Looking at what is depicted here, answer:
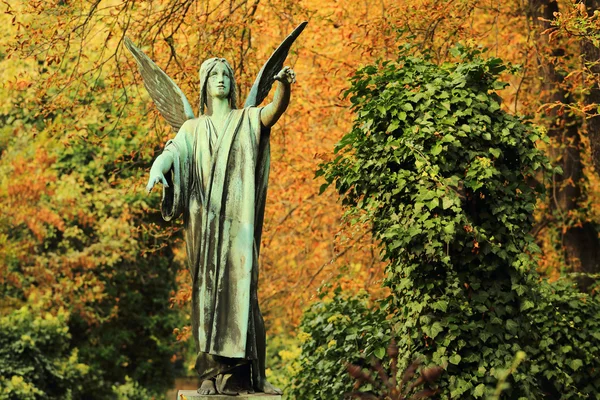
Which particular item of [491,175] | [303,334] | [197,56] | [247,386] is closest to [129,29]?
[197,56]

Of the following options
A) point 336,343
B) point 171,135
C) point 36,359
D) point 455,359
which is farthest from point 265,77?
point 36,359

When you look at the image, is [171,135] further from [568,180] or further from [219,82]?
[219,82]

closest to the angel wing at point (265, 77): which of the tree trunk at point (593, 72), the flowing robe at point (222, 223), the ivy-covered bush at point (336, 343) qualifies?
the flowing robe at point (222, 223)

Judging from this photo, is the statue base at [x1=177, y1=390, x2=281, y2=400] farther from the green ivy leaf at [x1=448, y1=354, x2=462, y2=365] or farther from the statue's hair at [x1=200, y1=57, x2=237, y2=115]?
the green ivy leaf at [x1=448, y1=354, x2=462, y2=365]

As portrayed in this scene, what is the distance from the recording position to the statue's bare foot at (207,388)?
663 cm

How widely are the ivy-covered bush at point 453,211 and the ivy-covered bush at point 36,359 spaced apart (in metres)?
10.3

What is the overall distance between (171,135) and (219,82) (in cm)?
684

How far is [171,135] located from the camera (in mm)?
13906

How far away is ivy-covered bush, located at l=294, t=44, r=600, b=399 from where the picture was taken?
9367mm

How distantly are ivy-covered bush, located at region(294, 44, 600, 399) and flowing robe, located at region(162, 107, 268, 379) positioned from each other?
2668 millimetres

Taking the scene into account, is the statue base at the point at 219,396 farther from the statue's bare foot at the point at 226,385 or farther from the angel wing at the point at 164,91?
the angel wing at the point at 164,91

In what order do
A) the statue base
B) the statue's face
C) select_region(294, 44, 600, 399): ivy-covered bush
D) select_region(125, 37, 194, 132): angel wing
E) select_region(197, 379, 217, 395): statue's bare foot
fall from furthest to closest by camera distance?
1. select_region(294, 44, 600, 399): ivy-covered bush
2. select_region(125, 37, 194, 132): angel wing
3. the statue's face
4. select_region(197, 379, 217, 395): statue's bare foot
5. the statue base

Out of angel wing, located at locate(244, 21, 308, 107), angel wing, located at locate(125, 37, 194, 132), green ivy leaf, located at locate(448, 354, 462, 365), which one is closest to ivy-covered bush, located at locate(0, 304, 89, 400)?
green ivy leaf, located at locate(448, 354, 462, 365)

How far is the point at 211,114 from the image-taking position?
720 cm
